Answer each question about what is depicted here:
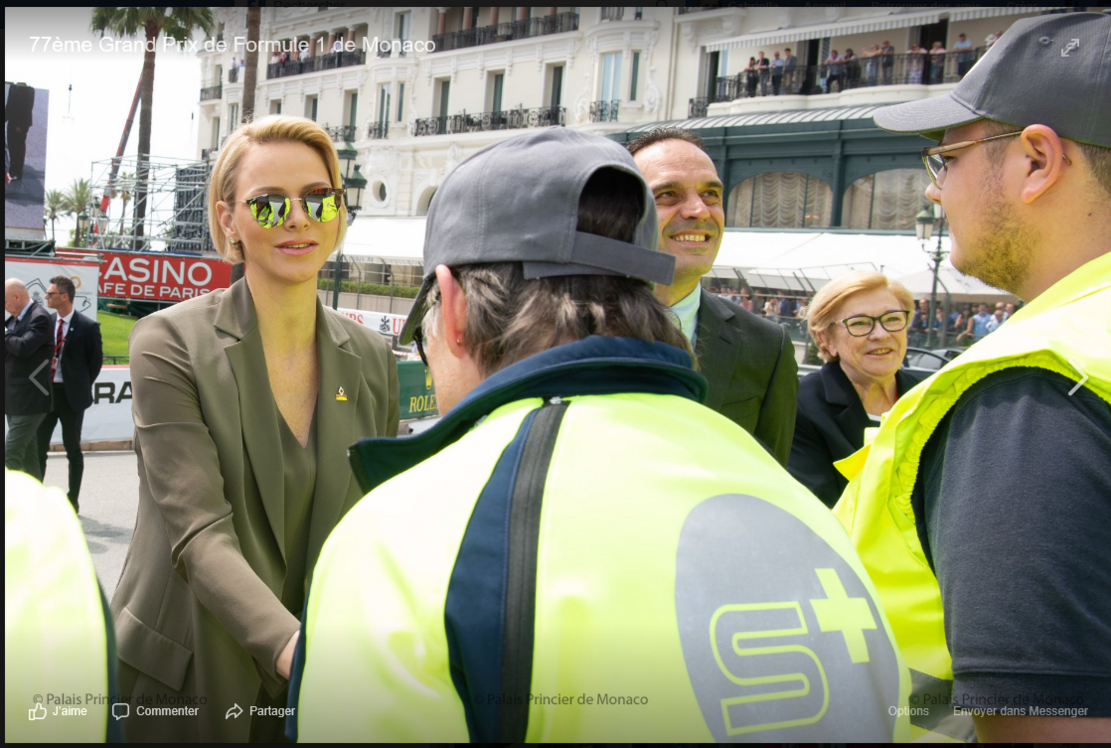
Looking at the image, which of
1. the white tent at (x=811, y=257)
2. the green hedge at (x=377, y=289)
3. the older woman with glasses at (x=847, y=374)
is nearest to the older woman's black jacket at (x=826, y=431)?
the older woman with glasses at (x=847, y=374)

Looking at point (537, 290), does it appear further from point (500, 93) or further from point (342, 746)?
point (500, 93)

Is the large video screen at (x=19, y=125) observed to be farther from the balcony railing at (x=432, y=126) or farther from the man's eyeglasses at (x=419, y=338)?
the balcony railing at (x=432, y=126)

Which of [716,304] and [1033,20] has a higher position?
[1033,20]

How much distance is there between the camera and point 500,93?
109ft

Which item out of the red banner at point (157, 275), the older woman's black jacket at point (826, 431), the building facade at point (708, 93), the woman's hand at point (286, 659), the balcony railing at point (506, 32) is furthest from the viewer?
the balcony railing at point (506, 32)

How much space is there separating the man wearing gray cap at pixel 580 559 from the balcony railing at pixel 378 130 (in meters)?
33.8

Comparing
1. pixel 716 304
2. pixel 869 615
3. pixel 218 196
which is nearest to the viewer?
pixel 869 615

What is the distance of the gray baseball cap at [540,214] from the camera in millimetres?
1212

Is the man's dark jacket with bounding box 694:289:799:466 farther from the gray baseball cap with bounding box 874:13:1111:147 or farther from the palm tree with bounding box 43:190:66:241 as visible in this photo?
the palm tree with bounding box 43:190:66:241

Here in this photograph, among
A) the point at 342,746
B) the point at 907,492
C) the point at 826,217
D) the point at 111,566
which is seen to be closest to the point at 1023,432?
the point at 907,492

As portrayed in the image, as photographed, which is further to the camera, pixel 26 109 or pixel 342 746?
pixel 26 109

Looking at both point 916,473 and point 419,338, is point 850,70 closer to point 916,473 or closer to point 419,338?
point 916,473

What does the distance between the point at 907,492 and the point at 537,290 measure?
73 cm

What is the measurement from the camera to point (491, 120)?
107ft
